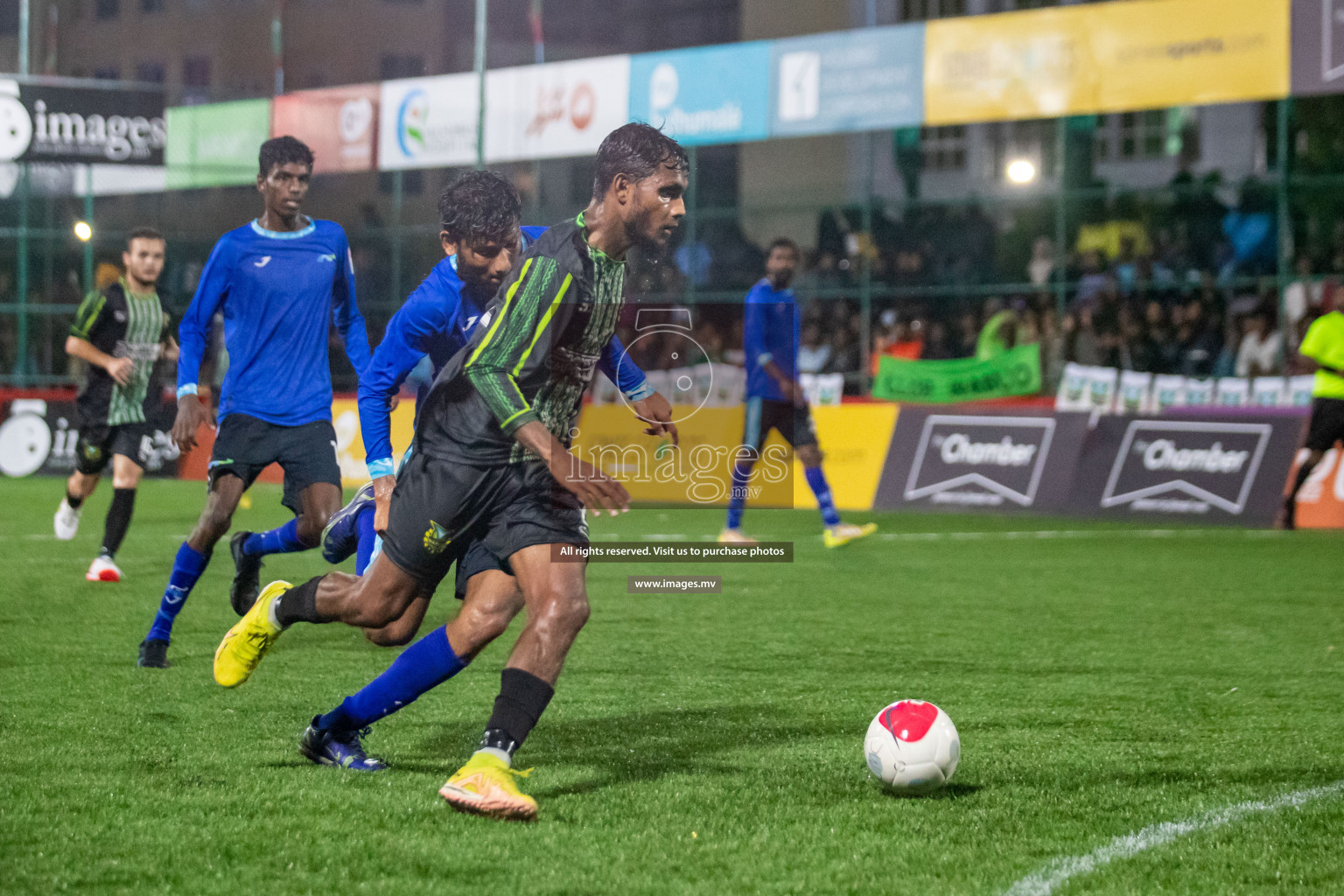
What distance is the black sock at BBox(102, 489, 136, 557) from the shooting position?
9492 mm

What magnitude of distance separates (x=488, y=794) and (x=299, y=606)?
3.38ft

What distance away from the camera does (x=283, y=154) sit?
249 inches

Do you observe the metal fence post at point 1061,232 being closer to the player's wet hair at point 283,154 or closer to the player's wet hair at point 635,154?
the player's wet hair at point 283,154

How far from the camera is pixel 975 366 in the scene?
57.3ft

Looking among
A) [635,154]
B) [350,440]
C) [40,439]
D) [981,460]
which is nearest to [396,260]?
[350,440]

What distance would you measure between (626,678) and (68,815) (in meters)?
2.71

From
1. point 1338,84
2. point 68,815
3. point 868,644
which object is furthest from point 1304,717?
point 1338,84

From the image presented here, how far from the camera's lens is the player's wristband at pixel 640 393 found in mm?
4906

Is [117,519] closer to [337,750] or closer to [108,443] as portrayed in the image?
[108,443]

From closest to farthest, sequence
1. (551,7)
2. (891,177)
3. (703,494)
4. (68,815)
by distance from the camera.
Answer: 1. (68,815)
2. (703,494)
3. (891,177)
4. (551,7)

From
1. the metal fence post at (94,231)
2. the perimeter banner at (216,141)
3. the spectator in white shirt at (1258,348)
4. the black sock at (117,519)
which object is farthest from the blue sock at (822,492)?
the metal fence post at (94,231)

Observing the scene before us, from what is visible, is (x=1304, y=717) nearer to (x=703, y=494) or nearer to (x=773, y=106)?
(x=703, y=494)

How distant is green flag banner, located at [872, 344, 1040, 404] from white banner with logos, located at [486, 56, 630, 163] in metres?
4.55

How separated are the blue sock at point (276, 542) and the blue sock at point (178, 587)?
0.18 m
